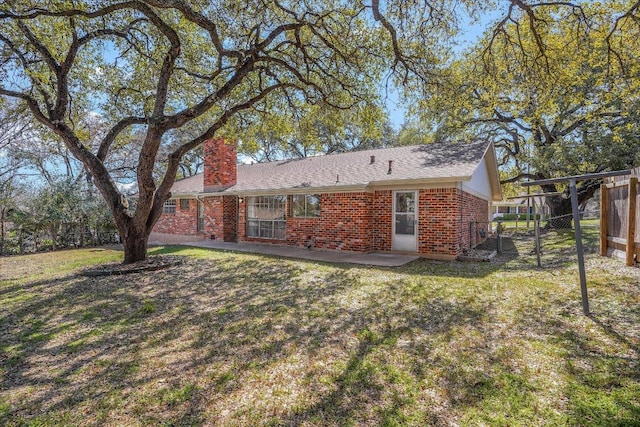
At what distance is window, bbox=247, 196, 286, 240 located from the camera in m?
13.0

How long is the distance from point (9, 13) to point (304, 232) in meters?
9.37

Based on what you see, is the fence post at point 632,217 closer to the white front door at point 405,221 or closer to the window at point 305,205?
the white front door at point 405,221

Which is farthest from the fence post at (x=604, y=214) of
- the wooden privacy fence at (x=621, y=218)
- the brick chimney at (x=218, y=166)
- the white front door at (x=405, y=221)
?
the brick chimney at (x=218, y=166)

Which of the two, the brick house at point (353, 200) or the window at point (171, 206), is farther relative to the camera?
the window at point (171, 206)

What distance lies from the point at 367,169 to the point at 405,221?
261cm

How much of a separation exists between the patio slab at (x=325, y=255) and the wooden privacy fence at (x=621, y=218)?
4.56 m

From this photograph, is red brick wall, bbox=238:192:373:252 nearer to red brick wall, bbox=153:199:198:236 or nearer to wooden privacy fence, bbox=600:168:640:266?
wooden privacy fence, bbox=600:168:640:266

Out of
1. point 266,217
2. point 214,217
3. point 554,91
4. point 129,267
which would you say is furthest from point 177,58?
point 554,91

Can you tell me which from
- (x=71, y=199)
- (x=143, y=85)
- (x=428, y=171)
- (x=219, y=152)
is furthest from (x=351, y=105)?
(x=71, y=199)

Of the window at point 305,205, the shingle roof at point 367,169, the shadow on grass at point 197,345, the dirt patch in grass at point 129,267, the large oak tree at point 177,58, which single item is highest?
the large oak tree at point 177,58

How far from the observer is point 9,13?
21.9 ft

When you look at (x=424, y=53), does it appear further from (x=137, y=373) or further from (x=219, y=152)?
(x=219, y=152)

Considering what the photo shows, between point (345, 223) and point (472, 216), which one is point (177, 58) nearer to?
point (345, 223)

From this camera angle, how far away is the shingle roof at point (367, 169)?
32.9 feet
